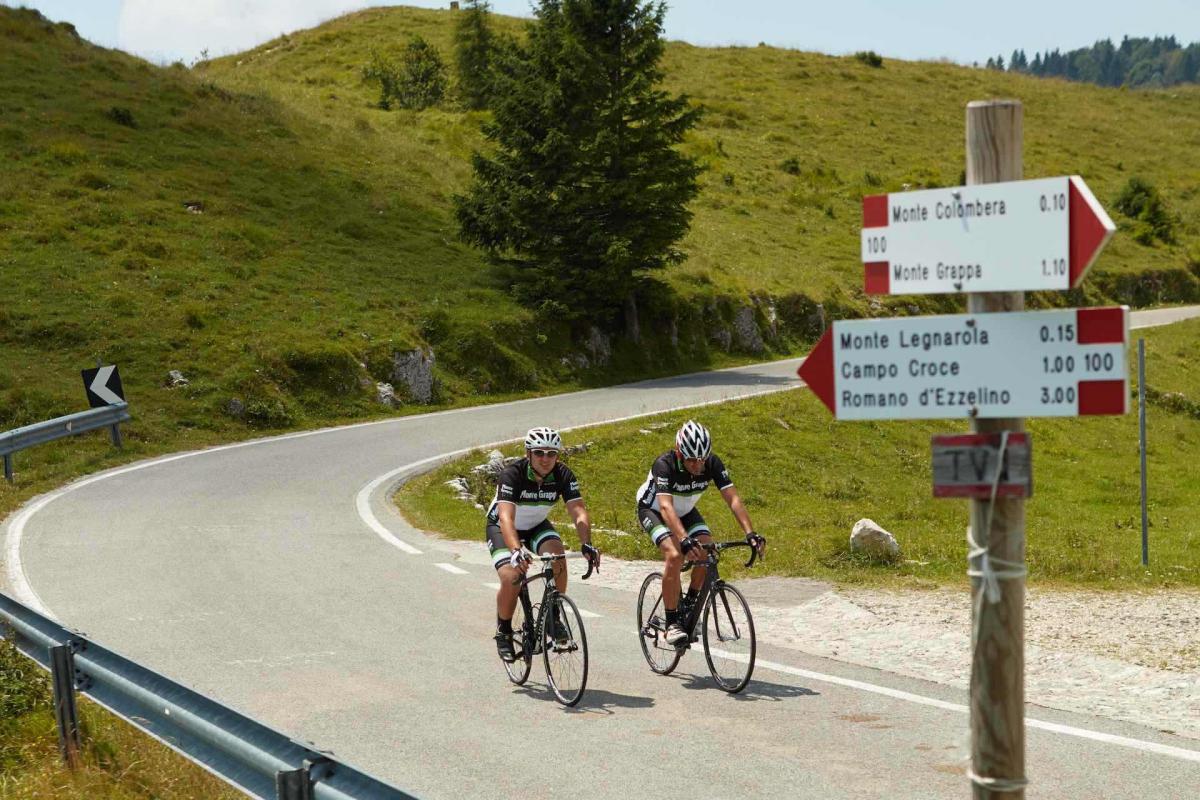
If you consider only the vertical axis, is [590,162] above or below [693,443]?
above

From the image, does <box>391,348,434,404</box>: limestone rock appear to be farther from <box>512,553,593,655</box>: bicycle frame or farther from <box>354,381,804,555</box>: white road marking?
<box>512,553,593,655</box>: bicycle frame

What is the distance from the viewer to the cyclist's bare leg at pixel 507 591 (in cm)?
955

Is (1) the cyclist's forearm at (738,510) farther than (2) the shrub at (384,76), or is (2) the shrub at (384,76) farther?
(2) the shrub at (384,76)

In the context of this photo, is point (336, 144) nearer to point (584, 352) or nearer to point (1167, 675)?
→ point (584, 352)

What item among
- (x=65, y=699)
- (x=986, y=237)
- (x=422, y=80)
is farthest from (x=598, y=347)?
(x=422, y=80)

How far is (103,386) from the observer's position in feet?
75.1

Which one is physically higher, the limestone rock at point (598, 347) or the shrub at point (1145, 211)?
the shrub at point (1145, 211)

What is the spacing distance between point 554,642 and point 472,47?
60.6 metres

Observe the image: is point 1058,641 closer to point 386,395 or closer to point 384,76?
point 386,395

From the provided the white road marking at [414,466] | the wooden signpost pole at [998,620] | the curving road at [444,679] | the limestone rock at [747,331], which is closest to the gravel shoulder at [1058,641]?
the curving road at [444,679]

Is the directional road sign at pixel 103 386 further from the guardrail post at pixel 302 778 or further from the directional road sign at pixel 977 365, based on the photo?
the directional road sign at pixel 977 365

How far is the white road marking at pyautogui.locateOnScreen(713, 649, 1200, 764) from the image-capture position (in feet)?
24.8

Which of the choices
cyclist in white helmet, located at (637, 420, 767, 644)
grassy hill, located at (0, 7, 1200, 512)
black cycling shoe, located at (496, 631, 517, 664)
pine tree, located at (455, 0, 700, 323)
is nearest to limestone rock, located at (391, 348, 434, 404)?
grassy hill, located at (0, 7, 1200, 512)

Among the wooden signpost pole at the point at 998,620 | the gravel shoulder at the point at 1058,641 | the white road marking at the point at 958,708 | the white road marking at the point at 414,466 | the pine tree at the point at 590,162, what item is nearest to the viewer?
the wooden signpost pole at the point at 998,620
